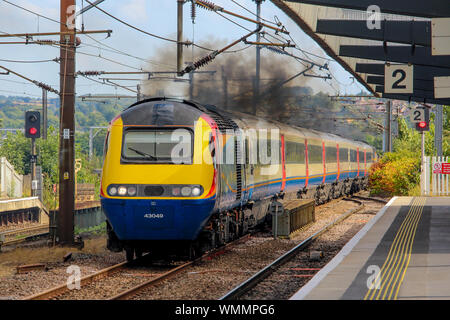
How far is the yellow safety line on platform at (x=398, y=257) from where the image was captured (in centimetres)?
924

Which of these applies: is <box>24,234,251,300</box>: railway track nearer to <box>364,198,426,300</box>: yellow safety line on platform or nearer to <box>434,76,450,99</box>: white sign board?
<box>364,198,426,300</box>: yellow safety line on platform

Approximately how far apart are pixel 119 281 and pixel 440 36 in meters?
7.26

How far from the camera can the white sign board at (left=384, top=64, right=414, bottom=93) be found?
16.6 m

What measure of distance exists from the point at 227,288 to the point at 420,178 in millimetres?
21998

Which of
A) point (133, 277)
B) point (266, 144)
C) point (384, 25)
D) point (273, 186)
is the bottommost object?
point (133, 277)

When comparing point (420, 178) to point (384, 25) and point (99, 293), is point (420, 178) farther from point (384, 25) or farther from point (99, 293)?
point (99, 293)

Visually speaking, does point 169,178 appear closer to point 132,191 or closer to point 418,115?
point 132,191

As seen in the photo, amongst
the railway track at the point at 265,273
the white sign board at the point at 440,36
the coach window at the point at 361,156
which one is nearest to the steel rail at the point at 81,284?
the railway track at the point at 265,273

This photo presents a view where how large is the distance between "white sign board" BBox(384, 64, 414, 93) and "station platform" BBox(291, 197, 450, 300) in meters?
3.47

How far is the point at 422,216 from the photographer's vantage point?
66.9 feet

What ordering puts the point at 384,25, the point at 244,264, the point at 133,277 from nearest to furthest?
the point at 133,277 < the point at 244,264 < the point at 384,25

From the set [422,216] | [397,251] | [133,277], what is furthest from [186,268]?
[422,216]

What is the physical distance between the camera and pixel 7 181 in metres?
42.7

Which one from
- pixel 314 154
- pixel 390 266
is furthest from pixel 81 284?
pixel 314 154
